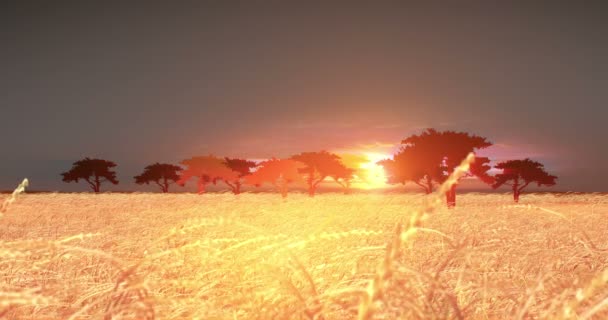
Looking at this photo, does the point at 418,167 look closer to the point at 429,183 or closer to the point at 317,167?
the point at 429,183

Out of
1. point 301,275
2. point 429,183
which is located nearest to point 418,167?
point 429,183

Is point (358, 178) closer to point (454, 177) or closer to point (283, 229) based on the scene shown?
point (283, 229)

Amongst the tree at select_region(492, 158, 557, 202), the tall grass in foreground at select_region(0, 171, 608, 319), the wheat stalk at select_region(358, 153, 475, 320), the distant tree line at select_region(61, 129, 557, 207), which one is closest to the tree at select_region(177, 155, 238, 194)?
the distant tree line at select_region(61, 129, 557, 207)

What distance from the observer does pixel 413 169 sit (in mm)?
34000

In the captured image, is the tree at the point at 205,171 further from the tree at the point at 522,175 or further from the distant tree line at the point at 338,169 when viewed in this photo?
the tree at the point at 522,175

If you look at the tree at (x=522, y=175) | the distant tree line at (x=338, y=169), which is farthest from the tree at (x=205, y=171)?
the tree at (x=522, y=175)

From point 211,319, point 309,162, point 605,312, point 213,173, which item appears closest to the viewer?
point 211,319

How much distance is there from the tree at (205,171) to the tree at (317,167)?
52.7 ft

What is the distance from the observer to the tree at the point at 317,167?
53.2 metres

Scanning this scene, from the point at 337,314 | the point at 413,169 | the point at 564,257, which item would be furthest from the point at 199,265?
the point at 413,169

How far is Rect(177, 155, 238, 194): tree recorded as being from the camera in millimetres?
68944

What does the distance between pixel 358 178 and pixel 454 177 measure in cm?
5665

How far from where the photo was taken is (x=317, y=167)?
5347cm

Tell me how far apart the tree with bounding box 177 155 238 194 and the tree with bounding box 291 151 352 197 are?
52.7 ft
